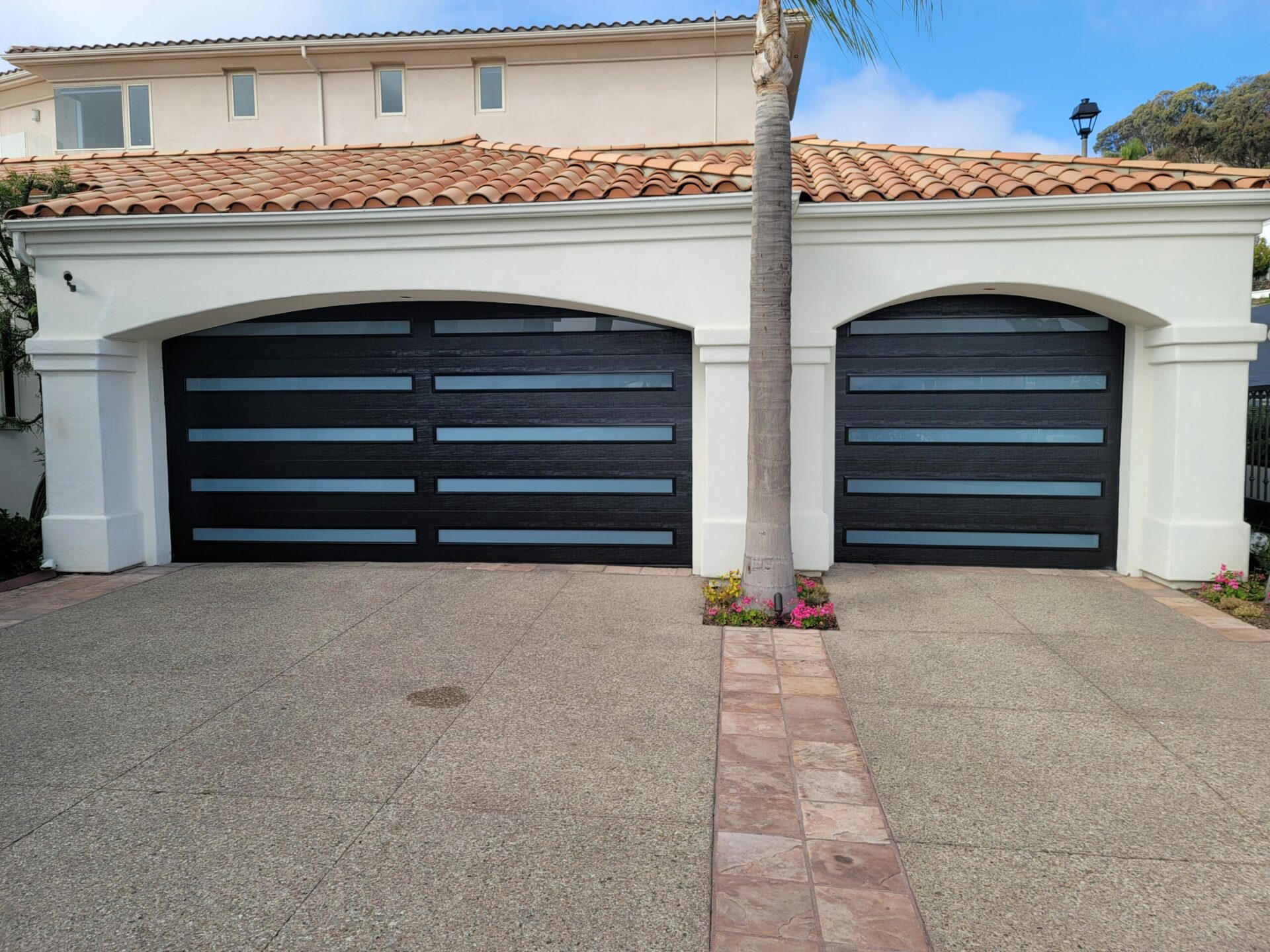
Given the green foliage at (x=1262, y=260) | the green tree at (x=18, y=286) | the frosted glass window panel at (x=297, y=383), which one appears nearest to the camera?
the frosted glass window panel at (x=297, y=383)

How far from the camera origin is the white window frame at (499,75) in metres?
15.2

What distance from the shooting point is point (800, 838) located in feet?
11.1

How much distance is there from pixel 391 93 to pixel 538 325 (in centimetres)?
966

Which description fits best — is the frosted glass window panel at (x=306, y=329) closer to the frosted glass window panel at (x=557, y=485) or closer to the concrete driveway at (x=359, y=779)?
the frosted glass window panel at (x=557, y=485)

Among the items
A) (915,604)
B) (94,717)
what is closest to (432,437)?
(94,717)

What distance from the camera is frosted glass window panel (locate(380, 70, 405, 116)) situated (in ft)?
50.9

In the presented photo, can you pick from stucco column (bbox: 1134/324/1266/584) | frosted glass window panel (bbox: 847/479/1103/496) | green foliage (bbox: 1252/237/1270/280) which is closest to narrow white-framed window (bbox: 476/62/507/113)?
frosted glass window panel (bbox: 847/479/1103/496)

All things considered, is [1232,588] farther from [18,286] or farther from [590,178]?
[18,286]

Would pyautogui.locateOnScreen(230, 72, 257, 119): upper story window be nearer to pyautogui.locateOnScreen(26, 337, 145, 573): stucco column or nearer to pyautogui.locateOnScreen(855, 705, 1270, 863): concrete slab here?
pyautogui.locateOnScreen(26, 337, 145, 573): stucco column

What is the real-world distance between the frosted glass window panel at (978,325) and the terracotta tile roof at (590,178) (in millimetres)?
1191

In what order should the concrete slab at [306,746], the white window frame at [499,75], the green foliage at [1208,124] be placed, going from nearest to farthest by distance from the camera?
the concrete slab at [306,746] < the white window frame at [499,75] < the green foliage at [1208,124]

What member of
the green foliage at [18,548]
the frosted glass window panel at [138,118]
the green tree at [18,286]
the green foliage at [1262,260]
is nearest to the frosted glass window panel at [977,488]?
the green foliage at [18,548]

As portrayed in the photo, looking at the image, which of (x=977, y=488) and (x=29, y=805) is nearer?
(x=29, y=805)

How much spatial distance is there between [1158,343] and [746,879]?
6.83 m
